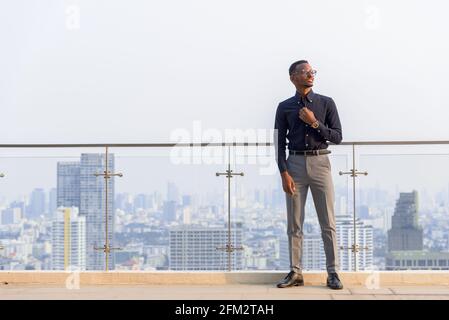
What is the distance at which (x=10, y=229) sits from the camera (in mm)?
6020

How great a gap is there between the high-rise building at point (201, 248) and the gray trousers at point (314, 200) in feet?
2.45

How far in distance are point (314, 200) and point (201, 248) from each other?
1133 mm

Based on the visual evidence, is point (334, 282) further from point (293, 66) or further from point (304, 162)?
point (293, 66)

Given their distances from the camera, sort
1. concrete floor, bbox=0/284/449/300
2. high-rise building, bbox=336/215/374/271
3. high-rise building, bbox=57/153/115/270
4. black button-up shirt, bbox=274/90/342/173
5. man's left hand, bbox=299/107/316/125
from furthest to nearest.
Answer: high-rise building, bbox=57/153/115/270
high-rise building, bbox=336/215/374/271
black button-up shirt, bbox=274/90/342/173
man's left hand, bbox=299/107/316/125
concrete floor, bbox=0/284/449/300

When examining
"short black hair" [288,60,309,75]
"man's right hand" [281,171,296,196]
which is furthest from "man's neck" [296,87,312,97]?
"man's right hand" [281,171,296,196]

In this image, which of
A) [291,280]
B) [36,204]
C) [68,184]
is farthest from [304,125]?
[36,204]

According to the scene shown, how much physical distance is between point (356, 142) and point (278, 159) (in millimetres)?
896

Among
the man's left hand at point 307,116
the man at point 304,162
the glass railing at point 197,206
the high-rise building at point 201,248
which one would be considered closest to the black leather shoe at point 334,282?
the man at point 304,162

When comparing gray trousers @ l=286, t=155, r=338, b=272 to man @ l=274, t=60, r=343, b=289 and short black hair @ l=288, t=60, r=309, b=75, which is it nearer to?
man @ l=274, t=60, r=343, b=289

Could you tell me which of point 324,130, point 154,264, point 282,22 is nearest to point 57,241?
point 154,264

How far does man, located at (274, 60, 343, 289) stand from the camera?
5.09 metres

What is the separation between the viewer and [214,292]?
5.00 meters

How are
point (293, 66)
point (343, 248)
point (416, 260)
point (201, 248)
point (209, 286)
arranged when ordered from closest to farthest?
point (293, 66), point (209, 286), point (416, 260), point (343, 248), point (201, 248)

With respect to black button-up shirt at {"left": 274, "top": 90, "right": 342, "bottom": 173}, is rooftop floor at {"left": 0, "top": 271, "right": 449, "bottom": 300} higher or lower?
lower
